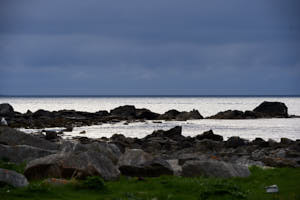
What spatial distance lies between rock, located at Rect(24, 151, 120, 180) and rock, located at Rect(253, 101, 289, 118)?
10413 cm

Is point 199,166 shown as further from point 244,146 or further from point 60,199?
point 244,146

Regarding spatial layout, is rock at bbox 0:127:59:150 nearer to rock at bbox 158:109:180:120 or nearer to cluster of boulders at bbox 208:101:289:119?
rock at bbox 158:109:180:120

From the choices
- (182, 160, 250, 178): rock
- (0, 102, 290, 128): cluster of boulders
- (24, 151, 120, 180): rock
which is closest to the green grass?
(24, 151, 120, 180): rock

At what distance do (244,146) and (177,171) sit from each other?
961 inches

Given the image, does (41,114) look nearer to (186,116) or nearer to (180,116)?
(180,116)

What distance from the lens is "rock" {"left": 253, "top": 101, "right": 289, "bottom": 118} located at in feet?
392

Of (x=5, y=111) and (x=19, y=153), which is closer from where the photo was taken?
(x=19, y=153)

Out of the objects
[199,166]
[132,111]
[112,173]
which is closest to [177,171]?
[199,166]

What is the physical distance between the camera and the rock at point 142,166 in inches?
820

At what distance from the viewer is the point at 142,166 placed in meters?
20.8

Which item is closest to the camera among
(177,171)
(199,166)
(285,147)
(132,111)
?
(199,166)

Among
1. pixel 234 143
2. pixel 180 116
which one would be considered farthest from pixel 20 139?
pixel 180 116

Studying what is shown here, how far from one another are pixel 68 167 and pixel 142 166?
3617mm

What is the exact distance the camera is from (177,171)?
74.9 feet
